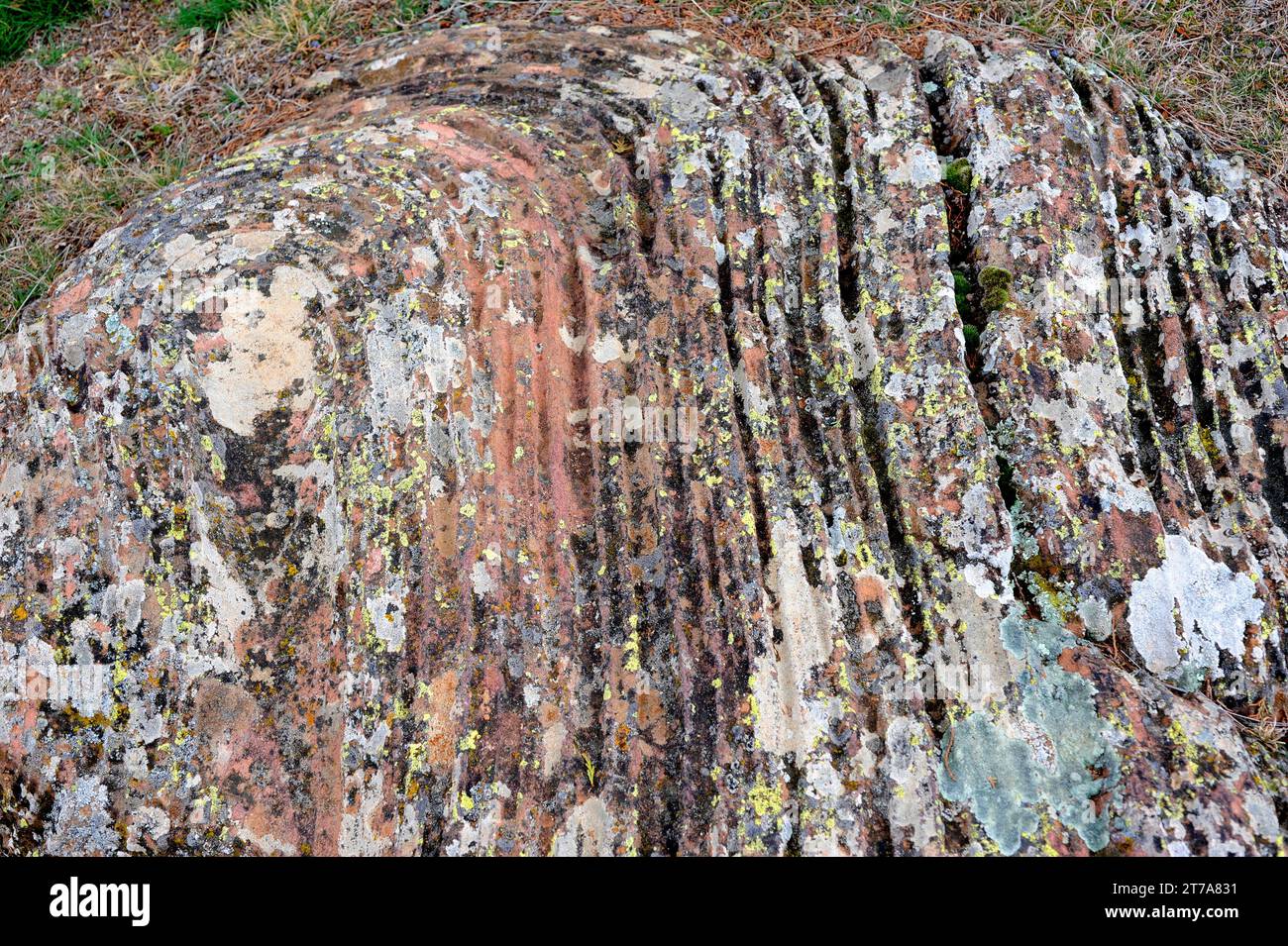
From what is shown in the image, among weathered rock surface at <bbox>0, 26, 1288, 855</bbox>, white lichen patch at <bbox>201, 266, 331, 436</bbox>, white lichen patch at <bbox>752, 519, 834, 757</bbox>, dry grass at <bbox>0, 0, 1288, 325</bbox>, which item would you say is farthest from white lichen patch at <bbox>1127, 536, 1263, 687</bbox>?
white lichen patch at <bbox>201, 266, 331, 436</bbox>

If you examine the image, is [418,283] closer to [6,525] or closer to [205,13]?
[6,525]

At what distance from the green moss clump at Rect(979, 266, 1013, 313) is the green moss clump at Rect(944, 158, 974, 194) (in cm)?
49

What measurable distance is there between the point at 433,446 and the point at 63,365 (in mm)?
1428

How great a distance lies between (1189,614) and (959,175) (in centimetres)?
205

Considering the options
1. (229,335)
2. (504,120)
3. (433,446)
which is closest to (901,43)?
(504,120)

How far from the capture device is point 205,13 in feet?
17.3

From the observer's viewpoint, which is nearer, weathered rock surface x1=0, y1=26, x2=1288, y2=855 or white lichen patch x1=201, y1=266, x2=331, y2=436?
weathered rock surface x1=0, y1=26, x2=1288, y2=855

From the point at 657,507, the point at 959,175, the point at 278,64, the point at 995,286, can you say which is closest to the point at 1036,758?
the point at 657,507

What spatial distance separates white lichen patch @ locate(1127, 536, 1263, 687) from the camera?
110 inches

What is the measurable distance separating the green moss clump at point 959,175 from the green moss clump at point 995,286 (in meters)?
0.49

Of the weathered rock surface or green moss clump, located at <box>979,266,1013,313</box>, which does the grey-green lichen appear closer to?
the weathered rock surface

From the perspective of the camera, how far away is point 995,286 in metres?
3.40

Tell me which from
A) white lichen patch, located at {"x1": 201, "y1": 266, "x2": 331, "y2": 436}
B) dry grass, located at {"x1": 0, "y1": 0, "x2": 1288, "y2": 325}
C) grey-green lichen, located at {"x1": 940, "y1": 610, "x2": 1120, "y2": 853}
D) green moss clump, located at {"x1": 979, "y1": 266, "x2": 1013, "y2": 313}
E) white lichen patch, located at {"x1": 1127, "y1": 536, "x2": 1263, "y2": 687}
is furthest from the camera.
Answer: dry grass, located at {"x1": 0, "y1": 0, "x2": 1288, "y2": 325}

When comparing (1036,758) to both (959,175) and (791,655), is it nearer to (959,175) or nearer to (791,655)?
(791,655)
